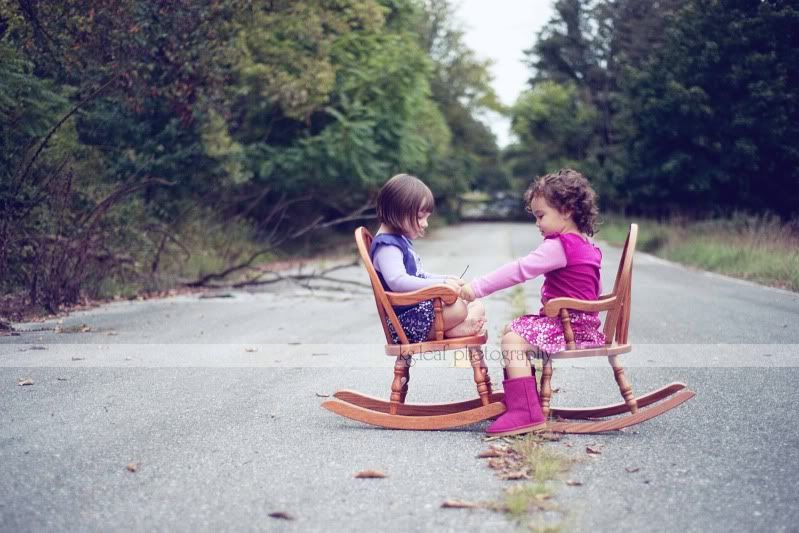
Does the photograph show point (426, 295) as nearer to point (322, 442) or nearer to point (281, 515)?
point (322, 442)

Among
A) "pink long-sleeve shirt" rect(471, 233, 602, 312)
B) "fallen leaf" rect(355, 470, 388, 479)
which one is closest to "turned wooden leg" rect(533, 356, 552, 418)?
"pink long-sleeve shirt" rect(471, 233, 602, 312)

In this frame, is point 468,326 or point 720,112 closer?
point 468,326

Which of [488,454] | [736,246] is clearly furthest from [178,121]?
[488,454]

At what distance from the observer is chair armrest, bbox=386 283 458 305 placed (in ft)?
15.6

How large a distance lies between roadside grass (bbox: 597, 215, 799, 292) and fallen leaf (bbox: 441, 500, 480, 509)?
11.2m

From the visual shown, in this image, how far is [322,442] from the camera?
4660 millimetres

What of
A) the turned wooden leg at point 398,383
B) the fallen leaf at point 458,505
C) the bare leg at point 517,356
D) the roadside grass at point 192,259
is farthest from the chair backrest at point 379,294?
the roadside grass at point 192,259

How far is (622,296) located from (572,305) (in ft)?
1.21

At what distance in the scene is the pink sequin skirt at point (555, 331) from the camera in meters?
4.78

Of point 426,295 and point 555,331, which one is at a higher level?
point 426,295

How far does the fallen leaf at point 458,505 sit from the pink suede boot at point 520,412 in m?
1.17

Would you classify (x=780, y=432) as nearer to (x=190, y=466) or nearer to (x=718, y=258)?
(x=190, y=466)

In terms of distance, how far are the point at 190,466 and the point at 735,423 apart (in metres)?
3.08

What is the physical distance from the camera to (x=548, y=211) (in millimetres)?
4879
